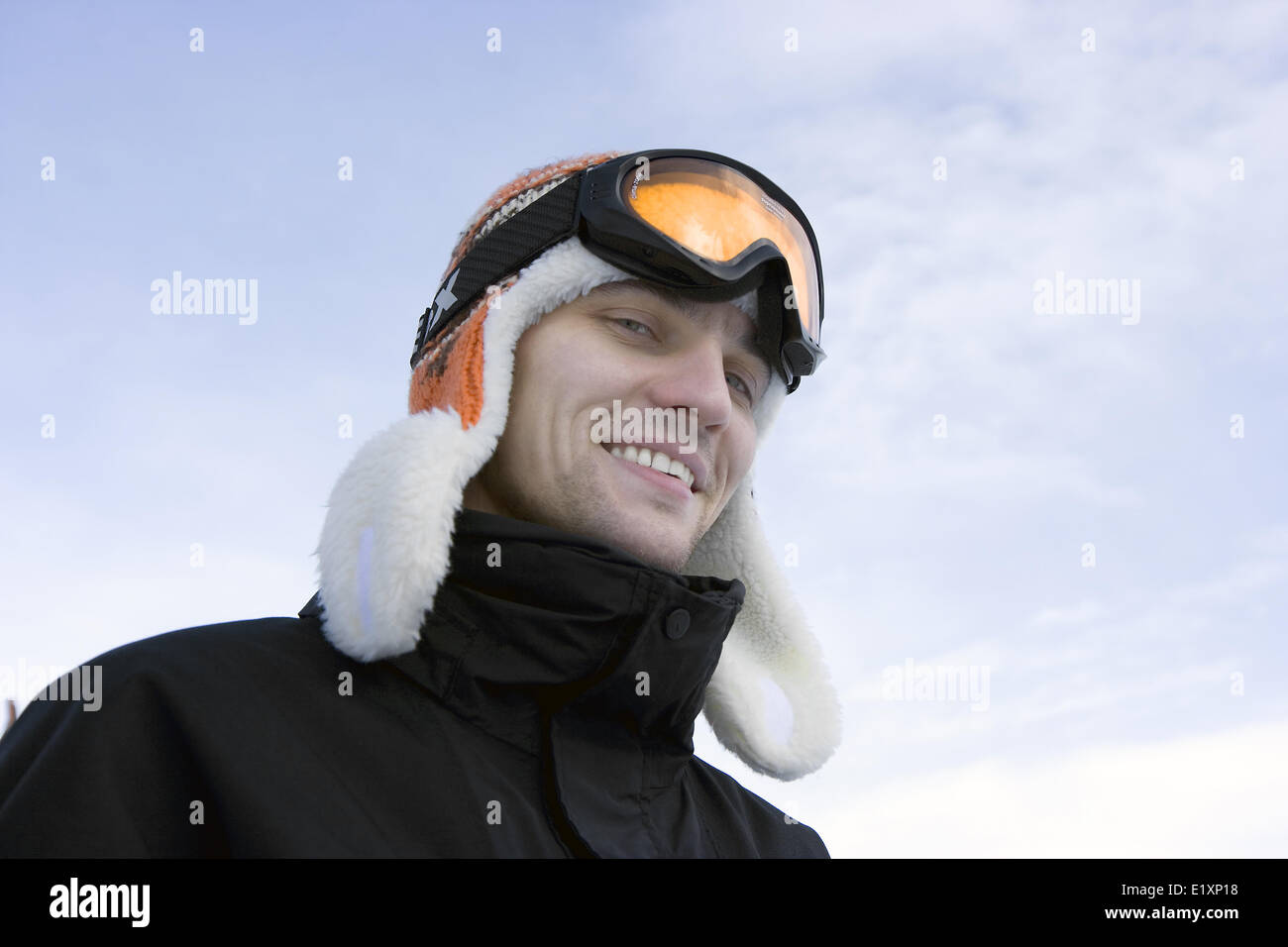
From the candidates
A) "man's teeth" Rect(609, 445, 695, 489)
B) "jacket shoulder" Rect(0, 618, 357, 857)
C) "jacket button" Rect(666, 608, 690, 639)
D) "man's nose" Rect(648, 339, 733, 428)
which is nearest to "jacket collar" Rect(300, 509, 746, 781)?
"jacket button" Rect(666, 608, 690, 639)

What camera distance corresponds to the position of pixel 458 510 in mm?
1875

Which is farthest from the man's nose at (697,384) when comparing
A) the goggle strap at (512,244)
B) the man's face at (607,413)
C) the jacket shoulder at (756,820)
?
the jacket shoulder at (756,820)

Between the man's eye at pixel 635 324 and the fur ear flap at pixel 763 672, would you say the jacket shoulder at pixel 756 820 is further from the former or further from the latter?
the man's eye at pixel 635 324

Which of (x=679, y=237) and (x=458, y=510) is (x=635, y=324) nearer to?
(x=679, y=237)

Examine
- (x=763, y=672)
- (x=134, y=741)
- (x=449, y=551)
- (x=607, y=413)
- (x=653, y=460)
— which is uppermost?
(x=607, y=413)

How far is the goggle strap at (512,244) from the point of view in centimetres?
233

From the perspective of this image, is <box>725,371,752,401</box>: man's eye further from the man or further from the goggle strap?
the goggle strap

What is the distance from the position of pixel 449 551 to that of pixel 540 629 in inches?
9.0

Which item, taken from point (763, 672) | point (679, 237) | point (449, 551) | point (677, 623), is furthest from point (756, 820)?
point (679, 237)

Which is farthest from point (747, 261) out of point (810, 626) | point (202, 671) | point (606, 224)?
point (202, 671)

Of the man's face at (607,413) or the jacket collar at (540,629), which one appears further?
the man's face at (607,413)

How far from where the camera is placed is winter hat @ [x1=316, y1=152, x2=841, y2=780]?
1.76m

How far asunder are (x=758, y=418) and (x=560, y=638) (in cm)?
116

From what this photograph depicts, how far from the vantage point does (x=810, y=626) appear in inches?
108
